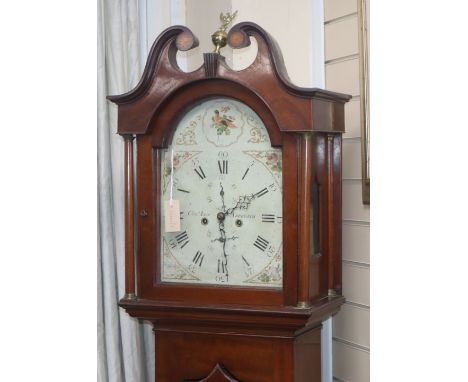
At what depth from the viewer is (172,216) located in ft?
5.97

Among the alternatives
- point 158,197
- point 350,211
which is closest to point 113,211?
point 158,197

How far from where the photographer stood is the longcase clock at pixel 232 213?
5.50ft

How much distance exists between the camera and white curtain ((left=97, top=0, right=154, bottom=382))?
7.48 feet

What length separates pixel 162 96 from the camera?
1799mm

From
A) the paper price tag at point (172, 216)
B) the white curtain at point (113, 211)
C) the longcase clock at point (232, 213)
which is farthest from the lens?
the white curtain at point (113, 211)

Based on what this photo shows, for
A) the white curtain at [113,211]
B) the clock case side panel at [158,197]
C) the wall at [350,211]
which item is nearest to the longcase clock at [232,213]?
the clock case side panel at [158,197]

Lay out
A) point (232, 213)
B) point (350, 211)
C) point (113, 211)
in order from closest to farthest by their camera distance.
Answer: point (232, 213) → point (350, 211) → point (113, 211)

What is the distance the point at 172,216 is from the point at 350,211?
57 centimetres

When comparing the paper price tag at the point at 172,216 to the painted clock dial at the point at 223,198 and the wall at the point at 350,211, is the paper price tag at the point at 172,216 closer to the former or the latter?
the painted clock dial at the point at 223,198

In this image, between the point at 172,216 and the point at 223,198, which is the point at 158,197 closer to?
the point at 172,216

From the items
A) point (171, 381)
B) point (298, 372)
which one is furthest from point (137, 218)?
point (298, 372)

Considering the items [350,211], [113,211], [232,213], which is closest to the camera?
[232,213]
